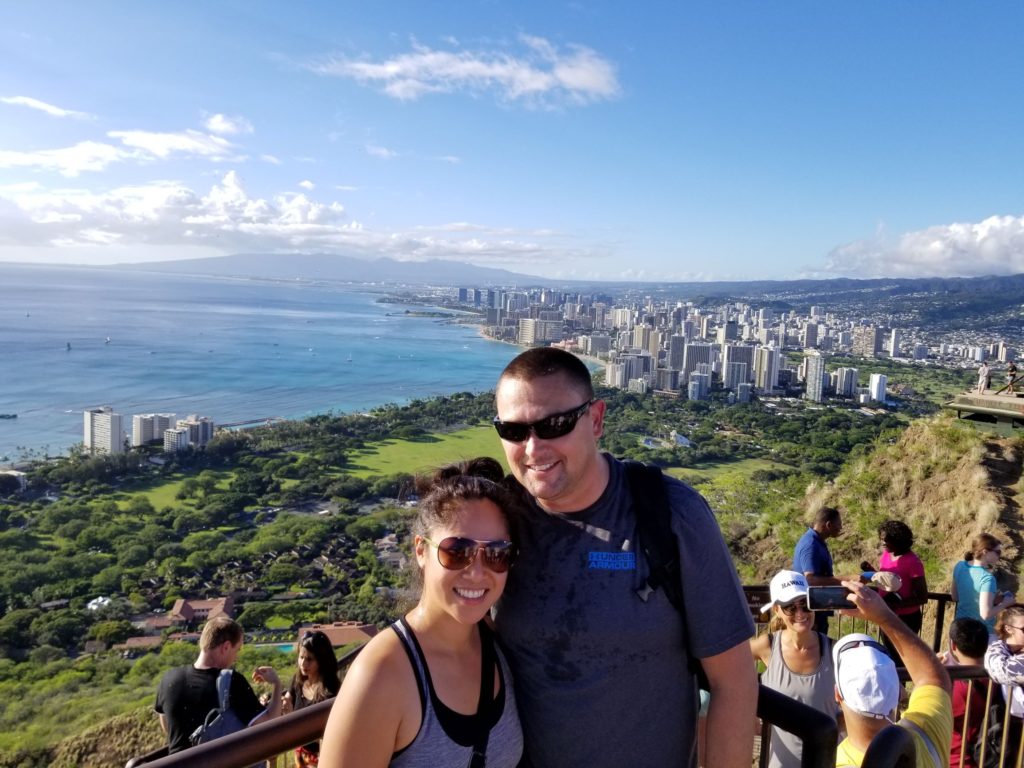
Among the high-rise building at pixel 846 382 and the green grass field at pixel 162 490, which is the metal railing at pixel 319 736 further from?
the high-rise building at pixel 846 382

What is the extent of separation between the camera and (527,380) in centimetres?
131

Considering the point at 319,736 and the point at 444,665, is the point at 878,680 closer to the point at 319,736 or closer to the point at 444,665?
the point at 444,665

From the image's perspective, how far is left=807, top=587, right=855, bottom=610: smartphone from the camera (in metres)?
1.67

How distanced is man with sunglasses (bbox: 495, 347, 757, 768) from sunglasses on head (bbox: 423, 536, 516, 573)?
11 centimetres

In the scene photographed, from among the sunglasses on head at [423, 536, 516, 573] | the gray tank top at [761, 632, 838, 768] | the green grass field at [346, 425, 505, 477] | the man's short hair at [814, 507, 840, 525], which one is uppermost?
the sunglasses on head at [423, 536, 516, 573]

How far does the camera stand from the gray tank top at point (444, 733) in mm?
1088

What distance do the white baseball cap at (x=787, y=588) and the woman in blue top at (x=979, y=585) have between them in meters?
1.84

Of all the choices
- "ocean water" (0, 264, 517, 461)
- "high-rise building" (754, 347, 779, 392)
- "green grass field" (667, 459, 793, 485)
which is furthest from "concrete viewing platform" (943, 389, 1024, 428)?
"high-rise building" (754, 347, 779, 392)

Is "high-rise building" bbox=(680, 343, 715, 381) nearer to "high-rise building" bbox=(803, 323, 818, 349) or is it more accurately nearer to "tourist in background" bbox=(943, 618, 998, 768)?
"high-rise building" bbox=(803, 323, 818, 349)

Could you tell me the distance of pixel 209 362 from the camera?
59.4 metres

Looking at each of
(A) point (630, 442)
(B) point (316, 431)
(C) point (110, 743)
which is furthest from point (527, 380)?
(B) point (316, 431)

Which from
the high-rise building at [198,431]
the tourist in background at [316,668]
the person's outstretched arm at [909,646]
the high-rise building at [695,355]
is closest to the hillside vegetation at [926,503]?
the person's outstretched arm at [909,646]

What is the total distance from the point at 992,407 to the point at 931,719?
23.6ft

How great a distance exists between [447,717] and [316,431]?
34.5 metres
